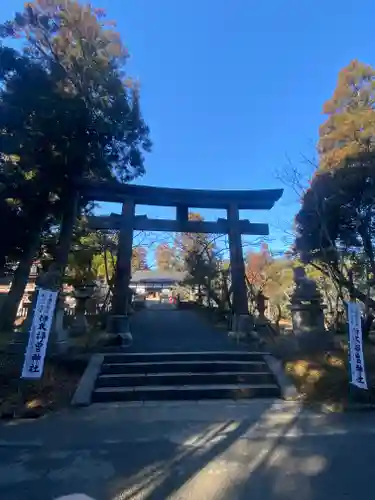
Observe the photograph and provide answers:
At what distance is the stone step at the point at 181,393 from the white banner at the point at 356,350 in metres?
1.46

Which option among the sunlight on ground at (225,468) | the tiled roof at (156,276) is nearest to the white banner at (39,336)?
the sunlight on ground at (225,468)

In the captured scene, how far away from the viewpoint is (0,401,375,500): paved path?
3246mm

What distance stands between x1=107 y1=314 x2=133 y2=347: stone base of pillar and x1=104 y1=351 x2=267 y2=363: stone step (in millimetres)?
971

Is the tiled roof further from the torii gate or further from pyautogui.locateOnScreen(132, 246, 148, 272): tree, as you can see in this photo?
the torii gate

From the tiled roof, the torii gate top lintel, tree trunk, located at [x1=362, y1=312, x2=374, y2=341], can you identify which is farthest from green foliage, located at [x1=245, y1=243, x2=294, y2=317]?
the tiled roof

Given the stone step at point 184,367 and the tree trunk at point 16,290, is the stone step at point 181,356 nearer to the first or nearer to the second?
the stone step at point 184,367

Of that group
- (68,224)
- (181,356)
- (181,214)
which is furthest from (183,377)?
(68,224)

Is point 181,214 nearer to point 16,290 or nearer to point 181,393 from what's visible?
point 181,393

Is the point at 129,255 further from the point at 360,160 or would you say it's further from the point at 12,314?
the point at 360,160

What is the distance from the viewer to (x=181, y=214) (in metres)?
11.1

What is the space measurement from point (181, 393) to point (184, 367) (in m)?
0.93

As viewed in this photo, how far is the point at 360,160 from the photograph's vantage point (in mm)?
11141

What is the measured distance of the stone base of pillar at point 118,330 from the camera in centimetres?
855

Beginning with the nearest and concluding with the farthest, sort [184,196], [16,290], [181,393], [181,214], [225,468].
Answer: [225,468] → [181,393] → [184,196] → [181,214] → [16,290]
